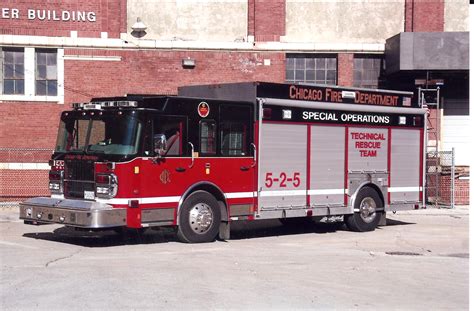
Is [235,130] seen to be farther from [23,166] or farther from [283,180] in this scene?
[23,166]

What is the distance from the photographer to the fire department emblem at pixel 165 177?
12672 millimetres

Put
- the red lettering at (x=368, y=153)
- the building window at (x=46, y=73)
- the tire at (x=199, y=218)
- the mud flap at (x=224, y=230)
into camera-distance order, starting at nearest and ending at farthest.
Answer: the tire at (x=199, y=218), the mud flap at (x=224, y=230), the red lettering at (x=368, y=153), the building window at (x=46, y=73)

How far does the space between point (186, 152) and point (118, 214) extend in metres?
1.72

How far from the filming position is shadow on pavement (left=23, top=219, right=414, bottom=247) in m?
13.9

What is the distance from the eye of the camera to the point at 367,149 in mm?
16000

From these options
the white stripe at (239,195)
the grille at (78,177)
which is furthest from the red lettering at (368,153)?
the grille at (78,177)

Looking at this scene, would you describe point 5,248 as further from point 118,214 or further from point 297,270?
point 297,270

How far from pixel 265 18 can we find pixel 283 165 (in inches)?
404

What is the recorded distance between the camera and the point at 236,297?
8.52 metres

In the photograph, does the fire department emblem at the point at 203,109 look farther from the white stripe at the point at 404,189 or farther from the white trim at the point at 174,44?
the white trim at the point at 174,44

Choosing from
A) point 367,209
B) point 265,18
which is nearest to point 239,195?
point 367,209

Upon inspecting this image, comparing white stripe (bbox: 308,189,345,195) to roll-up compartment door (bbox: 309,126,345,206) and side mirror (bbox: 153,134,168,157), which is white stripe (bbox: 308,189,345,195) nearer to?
roll-up compartment door (bbox: 309,126,345,206)

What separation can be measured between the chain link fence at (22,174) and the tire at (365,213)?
10218mm

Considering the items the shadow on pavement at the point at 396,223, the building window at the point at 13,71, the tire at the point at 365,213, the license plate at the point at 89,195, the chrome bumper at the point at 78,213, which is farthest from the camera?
the building window at the point at 13,71
